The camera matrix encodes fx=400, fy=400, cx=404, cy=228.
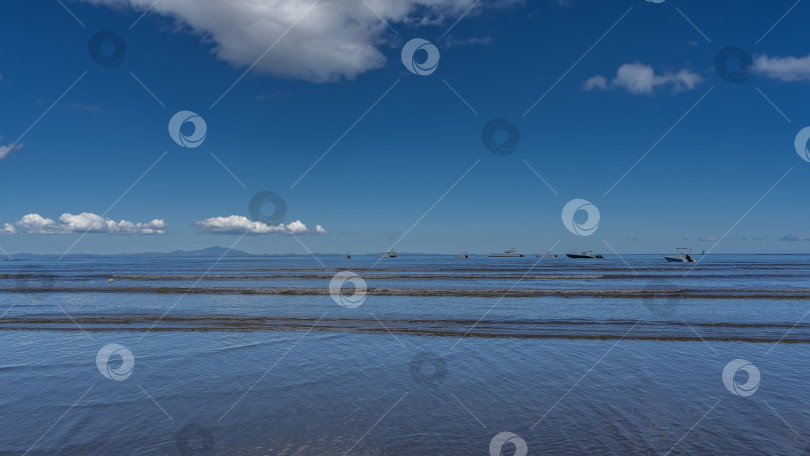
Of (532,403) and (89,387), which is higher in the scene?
(89,387)

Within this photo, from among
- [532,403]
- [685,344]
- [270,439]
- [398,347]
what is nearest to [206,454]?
[270,439]

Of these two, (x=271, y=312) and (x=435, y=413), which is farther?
(x=271, y=312)

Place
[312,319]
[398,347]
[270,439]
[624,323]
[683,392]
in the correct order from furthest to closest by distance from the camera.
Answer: [312,319] < [624,323] < [398,347] < [683,392] < [270,439]

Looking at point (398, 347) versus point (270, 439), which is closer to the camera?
point (270, 439)

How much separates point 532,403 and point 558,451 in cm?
238

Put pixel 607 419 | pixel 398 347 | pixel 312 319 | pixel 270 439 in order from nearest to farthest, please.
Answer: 1. pixel 270 439
2. pixel 607 419
3. pixel 398 347
4. pixel 312 319


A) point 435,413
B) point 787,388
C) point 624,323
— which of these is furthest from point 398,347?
point 624,323

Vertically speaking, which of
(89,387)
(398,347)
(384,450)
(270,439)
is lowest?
(384,450)

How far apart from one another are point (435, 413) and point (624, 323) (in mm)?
16331

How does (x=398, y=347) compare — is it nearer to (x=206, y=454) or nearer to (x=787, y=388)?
(x=206, y=454)

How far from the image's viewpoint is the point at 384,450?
7.34 meters

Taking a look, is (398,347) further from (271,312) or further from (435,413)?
(271,312)

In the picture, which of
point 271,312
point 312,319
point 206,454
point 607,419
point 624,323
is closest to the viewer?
point 206,454

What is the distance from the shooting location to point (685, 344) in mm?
16375
